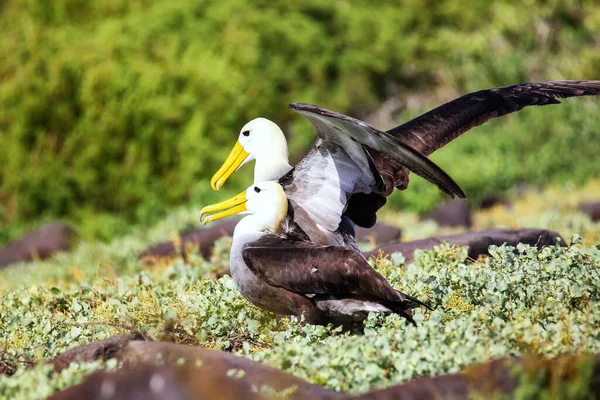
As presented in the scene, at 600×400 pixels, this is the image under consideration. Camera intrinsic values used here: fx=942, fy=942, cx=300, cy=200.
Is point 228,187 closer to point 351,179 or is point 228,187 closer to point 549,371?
point 351,179

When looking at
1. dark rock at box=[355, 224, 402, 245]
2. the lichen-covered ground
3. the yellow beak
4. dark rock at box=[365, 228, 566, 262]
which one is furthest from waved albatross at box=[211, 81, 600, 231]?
dark rock at box=[355, 224, 402, 245]

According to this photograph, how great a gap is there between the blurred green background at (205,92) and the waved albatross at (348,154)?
10.7 m

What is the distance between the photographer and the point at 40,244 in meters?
14.3

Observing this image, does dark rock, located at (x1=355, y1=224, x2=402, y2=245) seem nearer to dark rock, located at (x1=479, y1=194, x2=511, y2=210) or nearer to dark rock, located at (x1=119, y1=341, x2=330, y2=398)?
dark rock, located at (x1=119, y1=341, x2=330, y2=398)

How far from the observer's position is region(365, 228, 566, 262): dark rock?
7.18m

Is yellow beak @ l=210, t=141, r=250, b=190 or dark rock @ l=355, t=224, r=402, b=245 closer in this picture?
yellow beak @ l=210, t=141, r=250, b=190

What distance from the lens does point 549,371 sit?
3611 mm

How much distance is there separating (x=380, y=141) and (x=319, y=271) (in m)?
0.76

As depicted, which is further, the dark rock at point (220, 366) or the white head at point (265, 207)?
the white head at point (265, 207)

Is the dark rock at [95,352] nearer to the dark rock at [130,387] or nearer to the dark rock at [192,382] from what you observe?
the dark rock at [192,382]

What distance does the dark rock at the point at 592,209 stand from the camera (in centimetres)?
1238

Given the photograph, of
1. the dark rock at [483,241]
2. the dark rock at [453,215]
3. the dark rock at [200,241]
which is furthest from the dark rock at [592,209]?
the dark rock at [483,241]

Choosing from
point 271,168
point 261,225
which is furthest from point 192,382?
point 271,168

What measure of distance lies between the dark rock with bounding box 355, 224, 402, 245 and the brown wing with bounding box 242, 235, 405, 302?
178 inches
